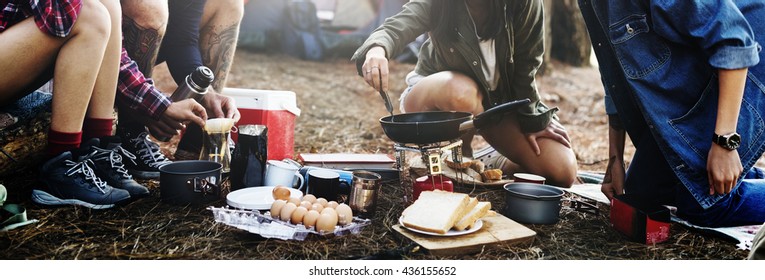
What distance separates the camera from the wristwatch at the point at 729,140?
150 centimetres

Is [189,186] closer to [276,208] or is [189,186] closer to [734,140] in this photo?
[276,208]

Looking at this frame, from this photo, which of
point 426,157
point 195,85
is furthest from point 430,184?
point 195,85

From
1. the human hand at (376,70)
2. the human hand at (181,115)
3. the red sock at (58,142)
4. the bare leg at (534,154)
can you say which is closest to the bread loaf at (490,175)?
the bare leg at (534,154)

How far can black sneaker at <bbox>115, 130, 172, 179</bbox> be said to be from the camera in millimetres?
1904

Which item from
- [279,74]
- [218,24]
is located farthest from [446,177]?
[279,74]

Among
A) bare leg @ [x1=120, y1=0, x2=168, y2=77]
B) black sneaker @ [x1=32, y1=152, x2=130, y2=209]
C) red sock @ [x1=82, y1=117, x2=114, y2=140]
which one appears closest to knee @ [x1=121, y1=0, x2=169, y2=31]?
bare leg @ [x1=120, y1=0, x2=168, y2=77]

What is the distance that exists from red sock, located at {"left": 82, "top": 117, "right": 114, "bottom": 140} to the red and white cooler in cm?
46

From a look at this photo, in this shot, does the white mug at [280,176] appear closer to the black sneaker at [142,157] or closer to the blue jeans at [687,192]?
the black sneaker at [142,157]

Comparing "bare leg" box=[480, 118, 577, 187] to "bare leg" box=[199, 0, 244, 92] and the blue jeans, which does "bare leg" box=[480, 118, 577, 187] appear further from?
"bare leg" box=[199, 0, 244, 92]

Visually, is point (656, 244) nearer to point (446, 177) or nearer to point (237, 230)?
point (446, 177)

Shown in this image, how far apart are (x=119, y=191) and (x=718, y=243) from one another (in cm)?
176

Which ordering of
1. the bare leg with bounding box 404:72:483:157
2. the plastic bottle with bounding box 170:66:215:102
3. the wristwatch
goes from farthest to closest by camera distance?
the bare leg with bounding box 404:72:483:157, the plastic bottle with bounding box 170:66:215:102, the wristwatch

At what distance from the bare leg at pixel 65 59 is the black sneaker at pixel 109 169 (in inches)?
3.6

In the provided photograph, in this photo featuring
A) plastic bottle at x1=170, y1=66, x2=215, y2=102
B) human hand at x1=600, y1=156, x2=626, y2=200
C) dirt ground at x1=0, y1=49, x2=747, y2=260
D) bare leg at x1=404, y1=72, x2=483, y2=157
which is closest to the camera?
dirt ground at x1=0, y1=49, x2=747, y2=260
